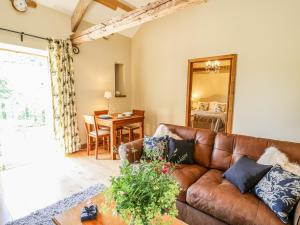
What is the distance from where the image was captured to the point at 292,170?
164cm

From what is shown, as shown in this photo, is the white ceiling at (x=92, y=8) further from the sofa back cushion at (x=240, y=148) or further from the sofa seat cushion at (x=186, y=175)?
the sofa seat cushion at (x=186, y=175)

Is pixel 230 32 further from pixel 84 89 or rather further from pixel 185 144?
pixel 84 89

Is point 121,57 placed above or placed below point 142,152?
above

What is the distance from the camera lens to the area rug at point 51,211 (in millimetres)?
1853

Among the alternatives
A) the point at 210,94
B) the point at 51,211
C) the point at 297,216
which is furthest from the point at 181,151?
the point at 210,94

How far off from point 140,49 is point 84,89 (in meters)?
1.92

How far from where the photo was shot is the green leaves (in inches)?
37.9

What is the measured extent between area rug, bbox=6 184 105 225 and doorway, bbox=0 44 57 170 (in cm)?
164

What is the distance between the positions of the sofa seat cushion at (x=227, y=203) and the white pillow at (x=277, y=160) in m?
0.42

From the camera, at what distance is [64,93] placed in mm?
3631

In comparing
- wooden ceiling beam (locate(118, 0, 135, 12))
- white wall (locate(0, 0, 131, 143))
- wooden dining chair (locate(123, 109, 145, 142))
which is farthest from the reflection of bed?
wooden ceiling beam (locate(118, 0, 135, 12))

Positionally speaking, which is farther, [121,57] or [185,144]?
[121,57]

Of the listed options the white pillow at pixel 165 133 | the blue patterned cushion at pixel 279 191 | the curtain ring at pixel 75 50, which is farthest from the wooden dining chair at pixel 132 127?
the blue patterned cushion at pixel 279 191

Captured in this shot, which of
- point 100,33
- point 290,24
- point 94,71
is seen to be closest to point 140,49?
point 94,71
